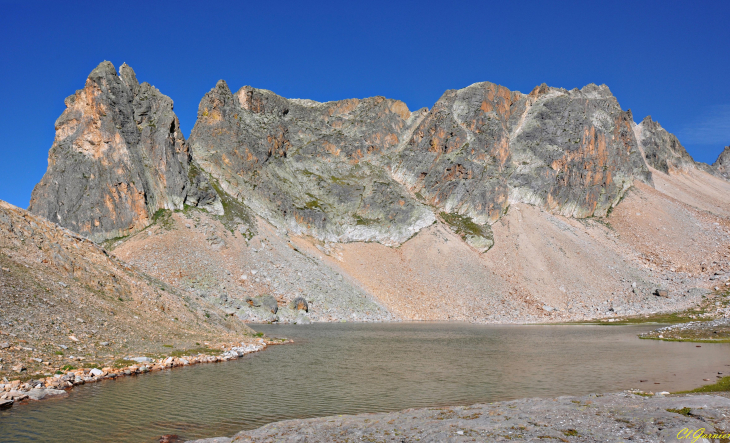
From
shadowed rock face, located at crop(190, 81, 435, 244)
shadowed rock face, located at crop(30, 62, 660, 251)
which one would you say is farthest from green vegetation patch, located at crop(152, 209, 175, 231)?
shadowed rock face, located at crop(190, 81, 435, 244)

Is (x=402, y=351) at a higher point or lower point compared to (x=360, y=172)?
lower

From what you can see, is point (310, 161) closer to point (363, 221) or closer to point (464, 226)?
point (363, 221)

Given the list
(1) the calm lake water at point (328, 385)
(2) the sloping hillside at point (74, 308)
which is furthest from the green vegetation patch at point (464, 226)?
(2) the sloping hillside at point (74, 308)

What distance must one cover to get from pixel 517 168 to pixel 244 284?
330ft

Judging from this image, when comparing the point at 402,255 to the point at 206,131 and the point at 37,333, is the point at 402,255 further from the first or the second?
the point at 37,333

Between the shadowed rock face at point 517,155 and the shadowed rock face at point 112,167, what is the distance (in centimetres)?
6999

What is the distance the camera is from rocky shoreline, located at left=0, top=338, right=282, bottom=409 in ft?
59.3

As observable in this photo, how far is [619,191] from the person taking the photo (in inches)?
5827

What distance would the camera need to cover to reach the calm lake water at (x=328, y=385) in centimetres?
1600

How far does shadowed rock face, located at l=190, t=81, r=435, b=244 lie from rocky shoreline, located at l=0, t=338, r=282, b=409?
7634 centimetres

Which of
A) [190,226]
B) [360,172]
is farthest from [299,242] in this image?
[360,172]

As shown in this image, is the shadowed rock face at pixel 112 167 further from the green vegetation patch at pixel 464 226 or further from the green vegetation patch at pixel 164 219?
the green vegetation patch at pixel 464 226

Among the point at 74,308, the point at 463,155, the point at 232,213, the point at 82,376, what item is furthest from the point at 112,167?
the point at 463,155

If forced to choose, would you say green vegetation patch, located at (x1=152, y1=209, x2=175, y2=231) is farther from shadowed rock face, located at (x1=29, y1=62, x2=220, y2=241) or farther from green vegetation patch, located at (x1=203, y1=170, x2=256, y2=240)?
Result: green vegetation patch, located at (x1=203, y1=170, x2=256, y2=240)
